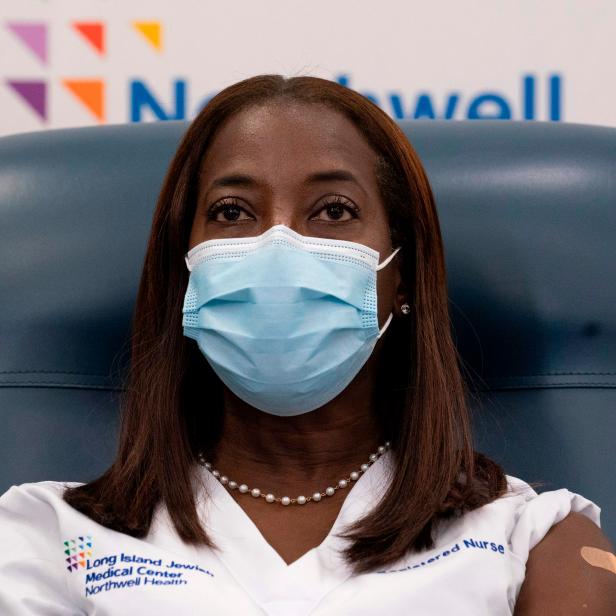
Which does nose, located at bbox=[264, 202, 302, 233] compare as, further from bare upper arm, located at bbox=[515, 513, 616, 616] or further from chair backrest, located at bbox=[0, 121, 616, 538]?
bare upper arm, located at bbox=[515, 513, 616, 616]

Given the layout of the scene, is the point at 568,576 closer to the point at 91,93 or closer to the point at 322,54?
the point at 322,54

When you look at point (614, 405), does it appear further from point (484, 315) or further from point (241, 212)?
point (241, 212)

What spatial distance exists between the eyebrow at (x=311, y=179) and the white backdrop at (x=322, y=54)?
0.60 metres

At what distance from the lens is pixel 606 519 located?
1740 mm

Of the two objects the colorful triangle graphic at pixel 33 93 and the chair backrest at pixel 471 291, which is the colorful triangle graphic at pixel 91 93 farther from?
the chair backrest at pixel 471 291

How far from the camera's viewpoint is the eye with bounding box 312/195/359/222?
1.58 meters

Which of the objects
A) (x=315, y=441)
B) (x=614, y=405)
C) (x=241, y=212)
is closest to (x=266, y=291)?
(x=241, y=212)

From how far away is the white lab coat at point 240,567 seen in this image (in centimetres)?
143

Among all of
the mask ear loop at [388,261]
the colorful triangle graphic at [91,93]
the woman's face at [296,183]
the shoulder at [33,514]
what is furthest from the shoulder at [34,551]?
the colorful triangle graphic at [91,93]

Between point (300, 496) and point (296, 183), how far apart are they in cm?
40

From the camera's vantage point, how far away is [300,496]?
5.32 ft

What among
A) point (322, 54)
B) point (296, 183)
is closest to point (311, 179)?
point (296, 183)

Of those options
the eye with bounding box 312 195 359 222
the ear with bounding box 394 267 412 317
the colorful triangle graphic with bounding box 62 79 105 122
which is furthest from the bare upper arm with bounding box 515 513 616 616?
the colorful triangle graphic with bounding box 62 79 105 122

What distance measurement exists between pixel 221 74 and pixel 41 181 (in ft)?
1.51
